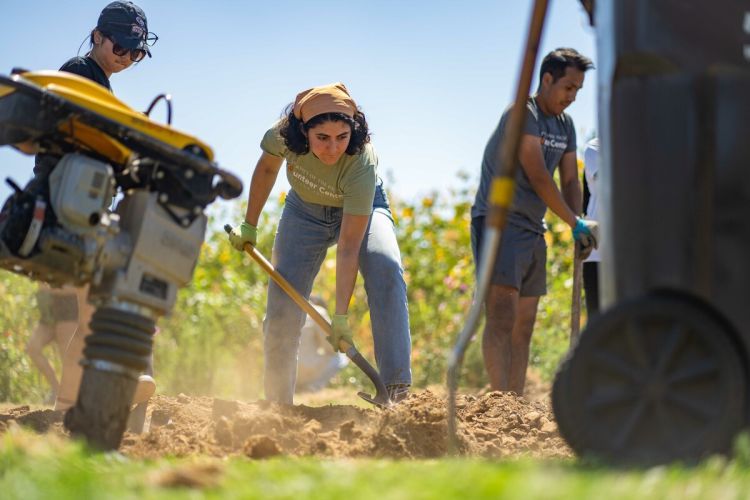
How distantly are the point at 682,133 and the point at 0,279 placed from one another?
25.6 ft

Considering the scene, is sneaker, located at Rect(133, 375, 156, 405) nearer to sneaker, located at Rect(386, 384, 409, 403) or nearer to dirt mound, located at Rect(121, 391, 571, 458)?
dirt mound, located at Rect(121, 391, 571, 458)

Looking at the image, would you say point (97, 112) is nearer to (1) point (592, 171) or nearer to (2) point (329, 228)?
(2) point (329, 228)

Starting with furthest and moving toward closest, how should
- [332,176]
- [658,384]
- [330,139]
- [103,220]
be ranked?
[332,176] → [330,139] → [103,220] → [658,384]

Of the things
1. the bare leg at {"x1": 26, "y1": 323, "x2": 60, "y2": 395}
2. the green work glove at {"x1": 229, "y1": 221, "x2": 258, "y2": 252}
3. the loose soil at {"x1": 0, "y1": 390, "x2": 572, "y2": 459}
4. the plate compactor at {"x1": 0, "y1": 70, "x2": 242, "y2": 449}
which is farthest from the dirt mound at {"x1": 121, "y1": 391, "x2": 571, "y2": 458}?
the bare leg at {"x1": 26, "y1": 323, "x2": 60, "y2": 395}

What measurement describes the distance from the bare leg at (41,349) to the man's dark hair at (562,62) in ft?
13.2

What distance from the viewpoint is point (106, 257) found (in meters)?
3.57

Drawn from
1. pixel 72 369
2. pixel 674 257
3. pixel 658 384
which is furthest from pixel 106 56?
pixel 658 384

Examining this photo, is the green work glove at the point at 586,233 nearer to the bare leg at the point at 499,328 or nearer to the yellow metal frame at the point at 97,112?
the bare leg at the point at 499,328

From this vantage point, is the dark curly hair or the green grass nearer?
the green grass

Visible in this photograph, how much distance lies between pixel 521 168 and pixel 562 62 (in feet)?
2.07

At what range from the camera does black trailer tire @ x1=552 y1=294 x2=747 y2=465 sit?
9.83 ft

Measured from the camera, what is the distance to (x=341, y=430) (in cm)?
465

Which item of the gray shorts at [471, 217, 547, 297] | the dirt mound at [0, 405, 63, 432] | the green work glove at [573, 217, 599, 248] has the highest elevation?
the green work glove at [573, 217, 599, 248]

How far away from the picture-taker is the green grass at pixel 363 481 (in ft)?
7.88
